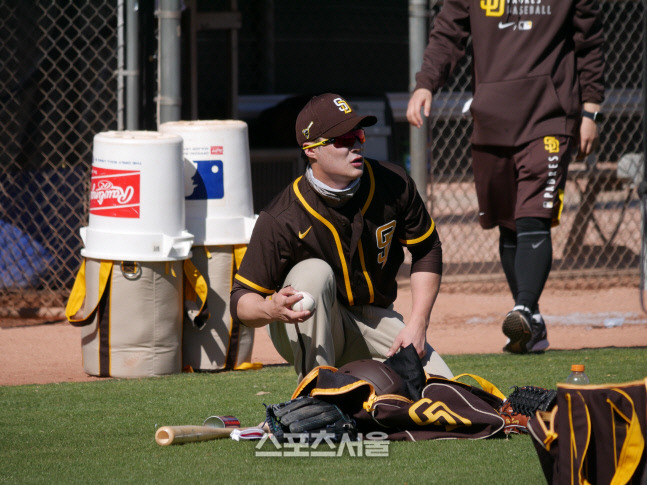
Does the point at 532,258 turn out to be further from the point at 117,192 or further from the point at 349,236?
the point at 117,192

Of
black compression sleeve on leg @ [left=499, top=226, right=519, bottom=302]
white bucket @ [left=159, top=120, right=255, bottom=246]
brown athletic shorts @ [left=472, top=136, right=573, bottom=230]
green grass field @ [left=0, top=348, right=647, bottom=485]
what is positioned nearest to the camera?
green grass field @ [left=0, top=348, right=647, bottom=485]

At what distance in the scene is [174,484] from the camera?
2898mm

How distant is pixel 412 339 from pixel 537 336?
63.7 inches

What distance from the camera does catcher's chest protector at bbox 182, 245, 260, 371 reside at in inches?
195

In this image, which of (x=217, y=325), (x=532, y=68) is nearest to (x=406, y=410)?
(x=217, y=325)

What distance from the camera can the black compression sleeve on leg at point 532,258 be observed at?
16.4 ft

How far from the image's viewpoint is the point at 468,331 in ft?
20.3

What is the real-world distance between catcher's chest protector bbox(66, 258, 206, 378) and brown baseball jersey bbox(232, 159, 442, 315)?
3.70 feet

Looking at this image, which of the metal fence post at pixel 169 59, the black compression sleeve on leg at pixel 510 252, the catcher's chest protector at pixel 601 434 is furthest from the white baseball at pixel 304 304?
the metal fence post at pixel 169 59

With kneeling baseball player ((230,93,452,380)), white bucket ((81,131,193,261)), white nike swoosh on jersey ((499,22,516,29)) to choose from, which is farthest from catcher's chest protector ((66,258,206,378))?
white nike swoosh on jersey ((499,22,516,29))

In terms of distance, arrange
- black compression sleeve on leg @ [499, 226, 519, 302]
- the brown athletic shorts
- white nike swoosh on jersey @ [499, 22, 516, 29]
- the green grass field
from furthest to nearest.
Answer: black compression sleeve on leg @ [499, 226, 519, 302], white nike swoosh on jersey @ [499, 22, 516, 29], the brown athletic shorts, the green grass field

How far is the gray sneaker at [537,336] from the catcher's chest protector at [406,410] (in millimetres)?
1574

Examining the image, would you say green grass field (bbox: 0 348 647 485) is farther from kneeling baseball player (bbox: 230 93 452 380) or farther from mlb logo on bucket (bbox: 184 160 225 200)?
mlb logo on bucket (bbox: 184 160 225 200)

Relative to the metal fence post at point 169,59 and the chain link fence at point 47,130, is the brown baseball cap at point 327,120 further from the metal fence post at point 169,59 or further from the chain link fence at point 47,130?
the chain link fence at point 47,130
